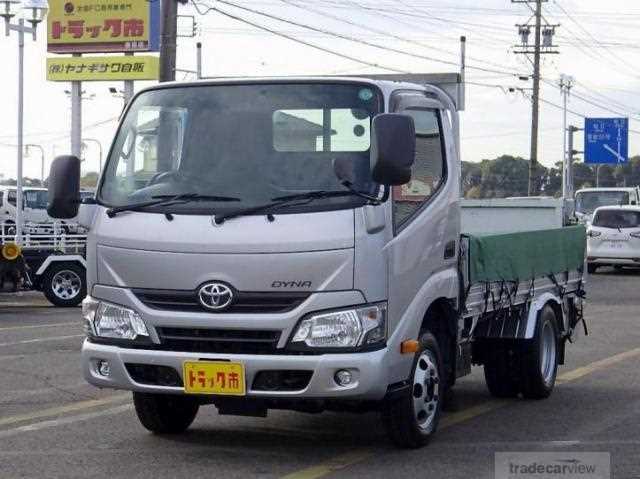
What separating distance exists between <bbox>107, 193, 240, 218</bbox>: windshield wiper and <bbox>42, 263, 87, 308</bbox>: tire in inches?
526

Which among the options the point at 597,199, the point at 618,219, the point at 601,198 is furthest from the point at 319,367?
the point at 601,198

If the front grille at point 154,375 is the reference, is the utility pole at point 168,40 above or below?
above

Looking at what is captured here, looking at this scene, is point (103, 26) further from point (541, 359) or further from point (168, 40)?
point (541, 359)

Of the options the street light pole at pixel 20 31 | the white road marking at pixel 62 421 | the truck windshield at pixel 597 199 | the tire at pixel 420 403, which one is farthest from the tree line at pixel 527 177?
the tire at pixel 420 403

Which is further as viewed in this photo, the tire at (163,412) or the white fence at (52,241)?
the white fence at (52,241)

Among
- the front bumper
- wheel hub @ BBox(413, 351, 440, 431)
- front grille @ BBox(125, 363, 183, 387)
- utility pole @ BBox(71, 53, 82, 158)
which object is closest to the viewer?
the front bumper

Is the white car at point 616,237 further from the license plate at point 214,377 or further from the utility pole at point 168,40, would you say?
the license plate at point 214,377

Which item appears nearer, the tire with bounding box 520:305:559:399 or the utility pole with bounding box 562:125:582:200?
the tire with bounding box 520:305:559:399

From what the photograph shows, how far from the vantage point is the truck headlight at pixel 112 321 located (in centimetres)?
776

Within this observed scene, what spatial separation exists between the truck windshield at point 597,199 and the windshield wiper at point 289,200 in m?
32.0

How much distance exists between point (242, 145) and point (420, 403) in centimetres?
190

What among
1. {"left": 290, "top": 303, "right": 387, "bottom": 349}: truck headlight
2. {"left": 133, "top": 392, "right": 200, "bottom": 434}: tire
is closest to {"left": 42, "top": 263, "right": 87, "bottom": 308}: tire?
{"left": 133, "top": 392, "right": 200, "bottom": 434}: tire

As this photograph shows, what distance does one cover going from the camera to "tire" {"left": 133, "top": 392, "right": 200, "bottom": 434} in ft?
28.5

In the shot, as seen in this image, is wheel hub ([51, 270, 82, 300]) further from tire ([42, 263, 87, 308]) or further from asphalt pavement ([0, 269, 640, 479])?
asphalt pavement ([0, 269, 640, 479])
